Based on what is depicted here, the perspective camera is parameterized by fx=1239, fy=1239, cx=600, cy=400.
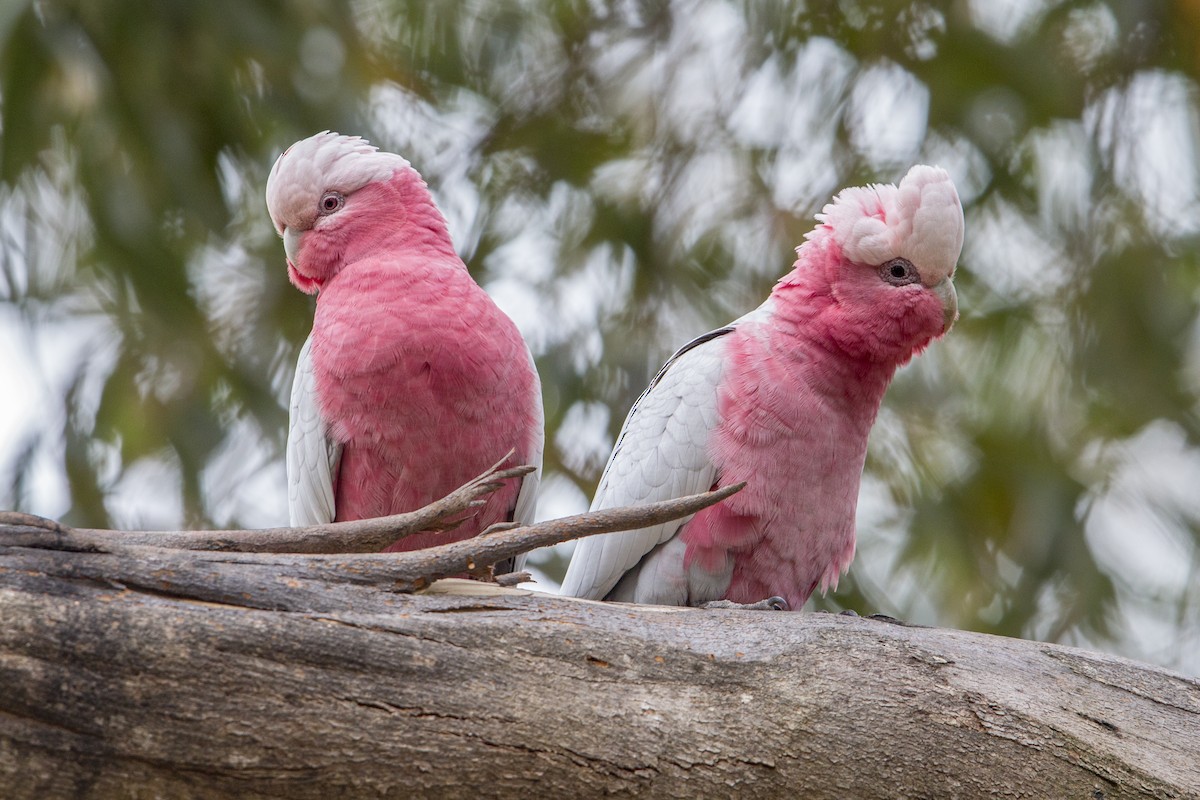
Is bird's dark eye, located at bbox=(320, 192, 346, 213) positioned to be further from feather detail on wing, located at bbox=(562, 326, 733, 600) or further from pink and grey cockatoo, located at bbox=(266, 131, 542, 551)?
feather detail on wing, located at bbox=(562, 326, 733, 600)

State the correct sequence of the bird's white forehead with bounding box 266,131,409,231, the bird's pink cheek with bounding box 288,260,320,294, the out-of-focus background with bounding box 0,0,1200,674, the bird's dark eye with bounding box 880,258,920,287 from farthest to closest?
the out-of-focus background with bounding box 0,0,1200,674 < the bird's pink cheek with bounding box 288,260,320,294 < the bird's white forehead with bounding box 266,131,409,231 < the bird's dark eye with bounding box 880,258,920,287

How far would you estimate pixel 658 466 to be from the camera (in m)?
4.14

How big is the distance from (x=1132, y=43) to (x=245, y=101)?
5343mm

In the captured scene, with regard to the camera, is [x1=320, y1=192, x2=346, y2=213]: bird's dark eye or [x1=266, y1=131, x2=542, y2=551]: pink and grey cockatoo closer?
[x1=266, y1=131, x2=542, y2=551]: pink and grey cockatoo

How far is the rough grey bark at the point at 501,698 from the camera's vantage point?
231 centimetres

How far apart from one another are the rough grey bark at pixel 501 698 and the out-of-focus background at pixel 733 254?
443 cm

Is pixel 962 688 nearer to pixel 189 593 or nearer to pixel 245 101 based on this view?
pixel 189 593

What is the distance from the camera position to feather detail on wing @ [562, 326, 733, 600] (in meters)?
4.05

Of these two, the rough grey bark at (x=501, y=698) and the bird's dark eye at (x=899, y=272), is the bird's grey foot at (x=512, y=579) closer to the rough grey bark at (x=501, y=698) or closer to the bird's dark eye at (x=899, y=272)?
the rough grey bark at (x=501, y=698)

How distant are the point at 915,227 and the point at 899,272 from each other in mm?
169

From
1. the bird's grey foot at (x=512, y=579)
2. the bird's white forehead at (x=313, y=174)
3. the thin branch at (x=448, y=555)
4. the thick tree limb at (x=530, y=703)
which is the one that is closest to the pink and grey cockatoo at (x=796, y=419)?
the thick tree limb at (x=530, y=703)

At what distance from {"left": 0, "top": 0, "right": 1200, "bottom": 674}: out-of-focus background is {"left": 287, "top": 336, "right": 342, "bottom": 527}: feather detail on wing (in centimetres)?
297

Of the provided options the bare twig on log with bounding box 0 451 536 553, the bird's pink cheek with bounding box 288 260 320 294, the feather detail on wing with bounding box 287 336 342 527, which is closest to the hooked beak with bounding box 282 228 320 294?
the bird's pink cheek with bounding box 288 260 320 294

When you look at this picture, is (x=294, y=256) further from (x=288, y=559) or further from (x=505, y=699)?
(x=505, y=699)
